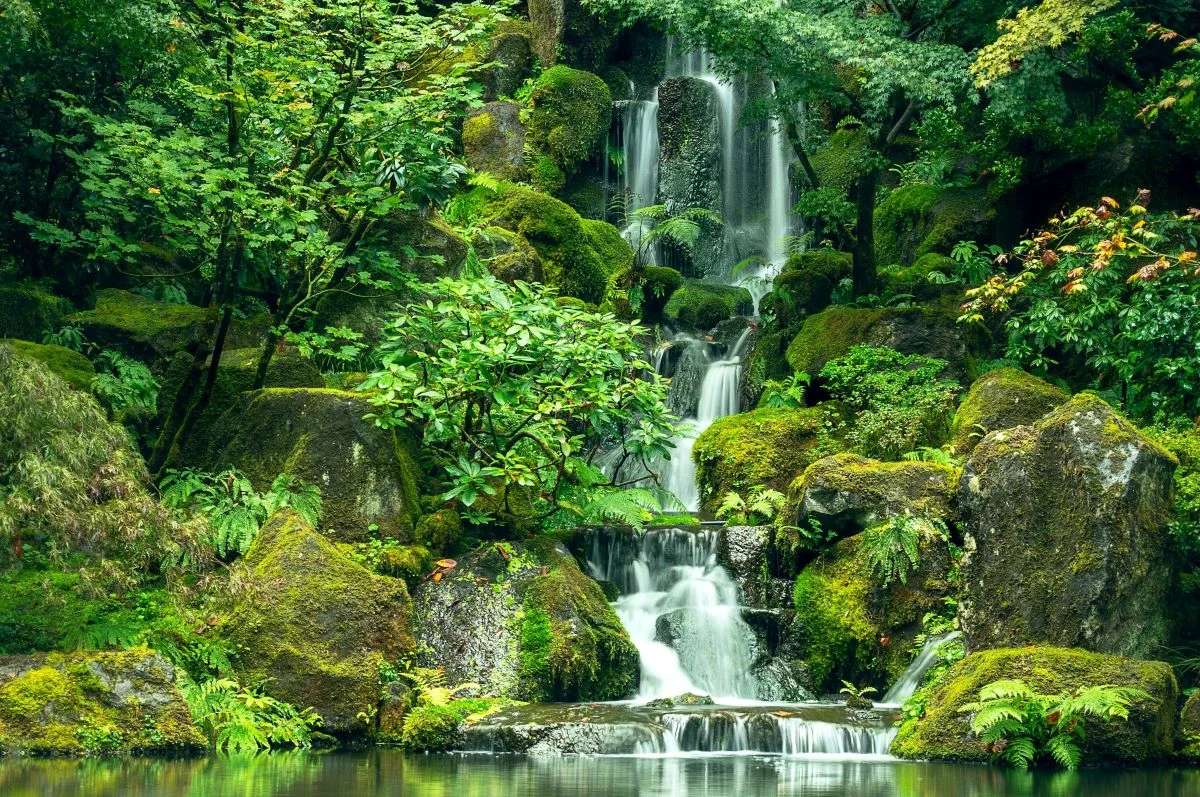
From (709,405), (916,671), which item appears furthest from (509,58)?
(916,671)

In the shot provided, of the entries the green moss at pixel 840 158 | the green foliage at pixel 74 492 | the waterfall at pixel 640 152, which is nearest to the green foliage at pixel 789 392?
the green moss at pixel 840 158

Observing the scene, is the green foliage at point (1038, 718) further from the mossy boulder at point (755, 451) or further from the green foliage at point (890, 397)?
the mossy boulder at point (755, 451)

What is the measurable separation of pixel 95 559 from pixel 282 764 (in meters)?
2.33

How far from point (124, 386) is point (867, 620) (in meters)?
8.34

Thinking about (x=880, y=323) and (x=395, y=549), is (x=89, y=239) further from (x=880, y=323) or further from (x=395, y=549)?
(x=880, y=323)

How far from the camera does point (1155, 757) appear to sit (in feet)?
34.2

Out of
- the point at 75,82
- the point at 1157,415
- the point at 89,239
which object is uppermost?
the point at 75,82

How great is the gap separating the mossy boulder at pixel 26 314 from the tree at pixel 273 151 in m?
0.71

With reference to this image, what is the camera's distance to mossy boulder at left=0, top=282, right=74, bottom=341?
50.1 feet

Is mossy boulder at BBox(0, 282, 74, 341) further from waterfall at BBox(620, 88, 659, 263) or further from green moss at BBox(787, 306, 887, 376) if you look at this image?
waterfall at BBox(620, 88, 659, 263)

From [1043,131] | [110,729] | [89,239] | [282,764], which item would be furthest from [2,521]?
[1043,131]

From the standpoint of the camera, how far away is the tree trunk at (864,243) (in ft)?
66.4

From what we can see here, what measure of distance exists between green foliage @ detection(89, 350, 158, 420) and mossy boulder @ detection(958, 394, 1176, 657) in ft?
28.8

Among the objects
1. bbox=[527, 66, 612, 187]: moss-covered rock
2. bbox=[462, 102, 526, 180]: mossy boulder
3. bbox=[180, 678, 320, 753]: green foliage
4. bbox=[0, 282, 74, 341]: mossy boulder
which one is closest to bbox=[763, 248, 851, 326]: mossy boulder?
bbox=[527, 66, 612, 187]: moss-covered rock
